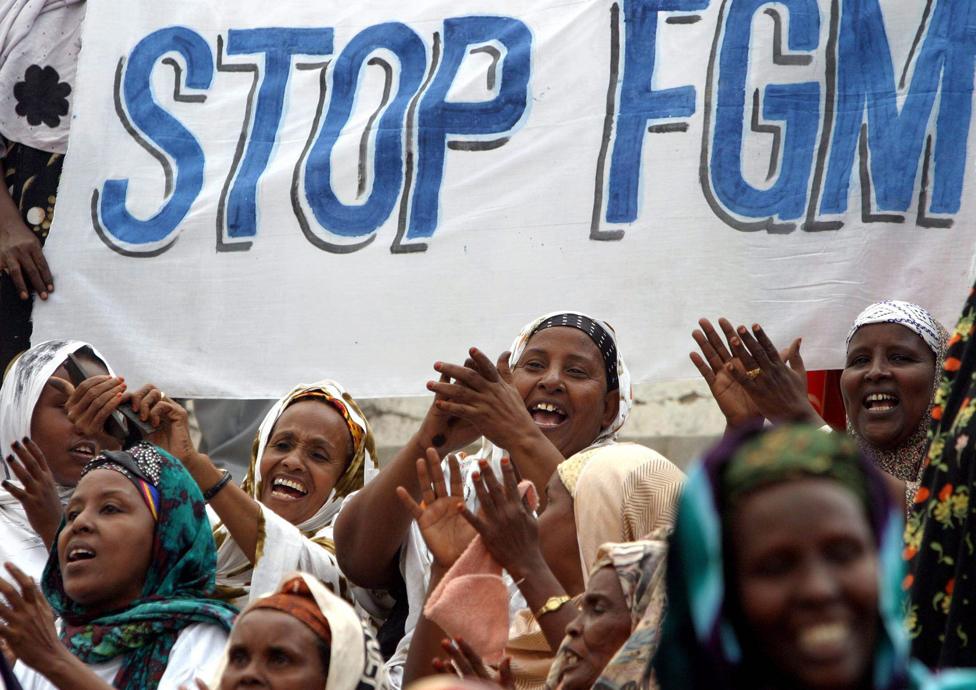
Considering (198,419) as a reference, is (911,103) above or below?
above

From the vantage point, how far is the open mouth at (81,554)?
3738 mm

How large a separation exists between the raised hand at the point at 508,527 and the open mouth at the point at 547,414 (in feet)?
3.23

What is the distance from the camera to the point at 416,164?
16.9 ft

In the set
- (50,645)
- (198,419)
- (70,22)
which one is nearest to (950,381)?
(50,645)

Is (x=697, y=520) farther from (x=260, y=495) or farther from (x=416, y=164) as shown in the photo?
(x=416, y=164)

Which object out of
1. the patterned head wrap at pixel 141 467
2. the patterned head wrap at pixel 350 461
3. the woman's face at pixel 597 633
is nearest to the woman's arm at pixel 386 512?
Result: the patterned head wrap at pixel 141 467

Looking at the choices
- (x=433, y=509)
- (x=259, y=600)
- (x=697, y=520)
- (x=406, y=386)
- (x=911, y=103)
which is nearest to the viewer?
(x=697, y=520)

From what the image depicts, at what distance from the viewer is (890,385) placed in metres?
4.16

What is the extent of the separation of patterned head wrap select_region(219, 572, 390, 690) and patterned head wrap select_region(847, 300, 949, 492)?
161cm

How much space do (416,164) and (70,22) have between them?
1476 millimetres

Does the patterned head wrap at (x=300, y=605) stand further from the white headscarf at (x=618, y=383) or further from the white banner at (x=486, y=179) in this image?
the white banner at (x=486, y=179)

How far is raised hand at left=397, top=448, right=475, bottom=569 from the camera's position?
335 centimetres

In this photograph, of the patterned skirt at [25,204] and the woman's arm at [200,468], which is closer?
the woman's arm at [200,468]

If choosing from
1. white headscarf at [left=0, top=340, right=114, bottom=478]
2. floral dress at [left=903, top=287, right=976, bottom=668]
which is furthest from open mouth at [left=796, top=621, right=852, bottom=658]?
white headscarf at [left=0, top=340, right=114, bottom=478]
